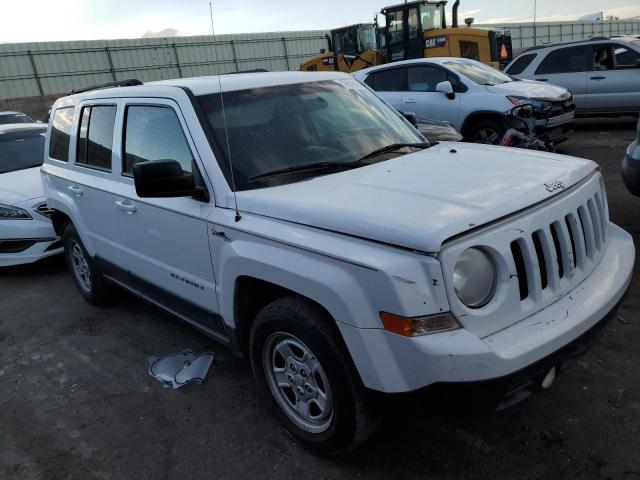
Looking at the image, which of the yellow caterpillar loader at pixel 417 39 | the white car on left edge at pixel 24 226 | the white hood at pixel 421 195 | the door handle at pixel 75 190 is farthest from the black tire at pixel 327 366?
the yellow caterpillar loader at pixel 417 39

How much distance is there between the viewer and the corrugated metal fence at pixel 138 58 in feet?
83.8

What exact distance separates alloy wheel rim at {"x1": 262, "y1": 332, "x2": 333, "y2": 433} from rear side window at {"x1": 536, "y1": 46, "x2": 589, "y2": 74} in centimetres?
1057

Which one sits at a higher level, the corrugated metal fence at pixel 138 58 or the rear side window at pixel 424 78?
the corrugated metal fence at pixel 138 58

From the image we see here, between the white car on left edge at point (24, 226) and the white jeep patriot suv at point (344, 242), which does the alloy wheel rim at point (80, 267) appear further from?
the white car on left edge at point (24, 226)

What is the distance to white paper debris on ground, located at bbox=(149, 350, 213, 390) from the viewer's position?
356 cm

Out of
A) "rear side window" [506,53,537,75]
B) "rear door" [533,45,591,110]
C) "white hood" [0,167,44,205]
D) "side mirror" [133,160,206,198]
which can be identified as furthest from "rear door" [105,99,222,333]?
"rear side window" [506,53,537,75]

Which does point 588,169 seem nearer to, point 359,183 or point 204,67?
point 359,183

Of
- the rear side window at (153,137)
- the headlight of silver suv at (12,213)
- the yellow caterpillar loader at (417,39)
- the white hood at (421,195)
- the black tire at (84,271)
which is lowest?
the black tire at (84,271)

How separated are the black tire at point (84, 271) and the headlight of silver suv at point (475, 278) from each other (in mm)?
3507

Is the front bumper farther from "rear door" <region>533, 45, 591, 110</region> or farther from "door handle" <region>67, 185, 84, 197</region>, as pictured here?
"rear door" <region>533, 45, 591, 110</region>

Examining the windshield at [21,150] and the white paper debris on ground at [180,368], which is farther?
the windshield at [21,150]

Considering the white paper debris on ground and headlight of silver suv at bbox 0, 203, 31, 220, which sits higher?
headlight of silver suv at bbox 0, 203, 31, 220

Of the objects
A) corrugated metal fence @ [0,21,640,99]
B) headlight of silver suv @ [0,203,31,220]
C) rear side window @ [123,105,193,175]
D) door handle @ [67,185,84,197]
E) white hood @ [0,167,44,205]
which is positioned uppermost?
corrugated metal fence @ [0,21,640,99]

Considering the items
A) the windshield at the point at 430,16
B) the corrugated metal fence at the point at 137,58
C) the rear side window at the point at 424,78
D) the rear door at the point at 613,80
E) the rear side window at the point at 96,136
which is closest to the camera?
the rear side window at the point at 96,136
